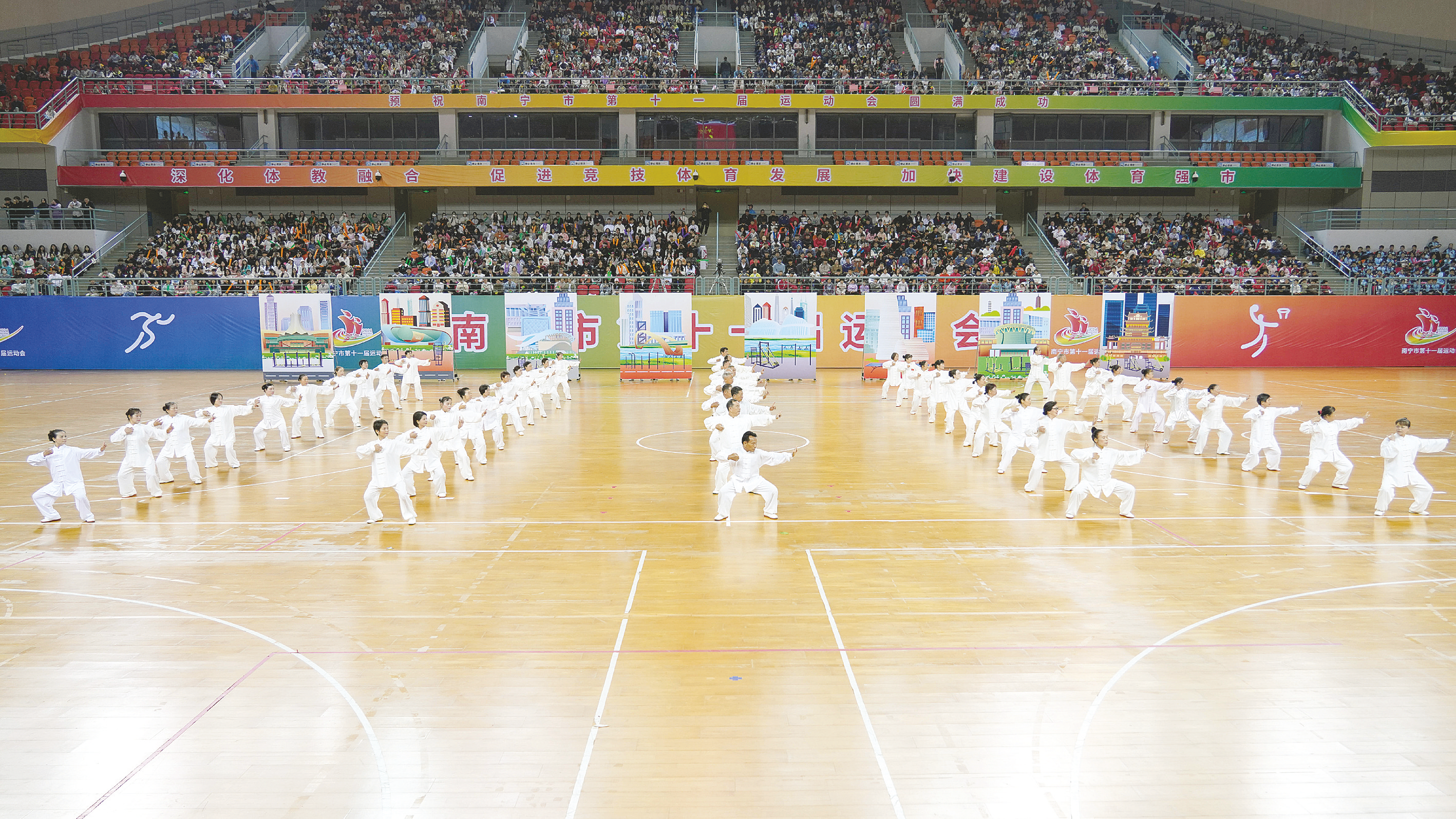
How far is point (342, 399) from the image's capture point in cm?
1991

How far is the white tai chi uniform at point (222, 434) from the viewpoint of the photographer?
1579cm

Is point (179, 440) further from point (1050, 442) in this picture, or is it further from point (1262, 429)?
point (1262, 429)

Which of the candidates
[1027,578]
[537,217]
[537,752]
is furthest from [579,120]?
[537,752]

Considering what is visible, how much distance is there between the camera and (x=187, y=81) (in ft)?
123

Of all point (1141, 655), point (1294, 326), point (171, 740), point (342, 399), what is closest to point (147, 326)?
point (342, 399)

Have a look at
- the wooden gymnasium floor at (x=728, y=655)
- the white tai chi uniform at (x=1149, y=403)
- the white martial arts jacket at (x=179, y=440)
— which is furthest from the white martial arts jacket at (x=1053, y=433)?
the white martial arts jacket at (x=179, y=440)

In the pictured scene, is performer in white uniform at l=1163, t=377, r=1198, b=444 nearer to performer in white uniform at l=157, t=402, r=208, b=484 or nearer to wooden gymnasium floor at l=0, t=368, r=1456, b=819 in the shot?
wooden gymnasium floor at l=0, t=368, r=1456, b=819

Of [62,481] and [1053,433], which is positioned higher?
[1053,433]

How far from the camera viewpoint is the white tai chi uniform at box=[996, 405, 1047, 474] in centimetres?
1533

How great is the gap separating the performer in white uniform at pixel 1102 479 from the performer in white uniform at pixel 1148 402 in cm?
757

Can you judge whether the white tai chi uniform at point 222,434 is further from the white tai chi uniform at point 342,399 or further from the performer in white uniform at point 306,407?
the white tai chi uniform at point 342,399

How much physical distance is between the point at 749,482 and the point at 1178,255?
98.2 feet

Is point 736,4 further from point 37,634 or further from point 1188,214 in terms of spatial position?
point 37,634

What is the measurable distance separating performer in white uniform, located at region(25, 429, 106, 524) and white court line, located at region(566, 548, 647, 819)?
26.7ft
